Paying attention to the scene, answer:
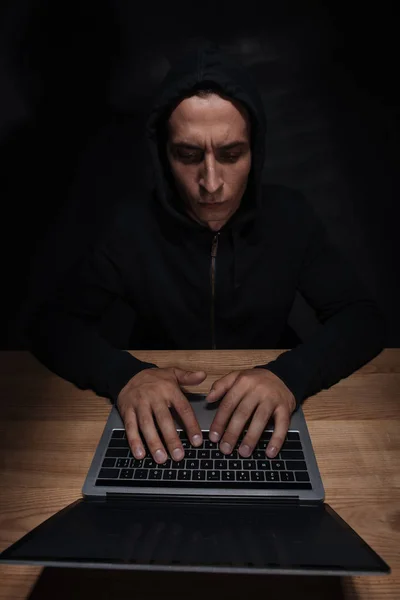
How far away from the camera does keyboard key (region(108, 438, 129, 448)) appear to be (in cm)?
72

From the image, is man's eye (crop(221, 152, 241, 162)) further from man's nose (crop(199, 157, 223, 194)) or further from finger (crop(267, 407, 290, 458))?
finger (crop(267, 407, 290, 458))

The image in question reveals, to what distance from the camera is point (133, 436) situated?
719mm

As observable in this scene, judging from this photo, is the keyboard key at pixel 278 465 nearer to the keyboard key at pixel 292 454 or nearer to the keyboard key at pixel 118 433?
the keyboard key at pixel 292 454

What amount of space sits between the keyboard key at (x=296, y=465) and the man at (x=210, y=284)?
0.03 metres

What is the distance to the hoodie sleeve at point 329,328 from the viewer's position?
2.90 ft

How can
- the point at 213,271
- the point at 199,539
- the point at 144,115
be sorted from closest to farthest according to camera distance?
the point at 199,539, the point at 213,271, the point at 144,115

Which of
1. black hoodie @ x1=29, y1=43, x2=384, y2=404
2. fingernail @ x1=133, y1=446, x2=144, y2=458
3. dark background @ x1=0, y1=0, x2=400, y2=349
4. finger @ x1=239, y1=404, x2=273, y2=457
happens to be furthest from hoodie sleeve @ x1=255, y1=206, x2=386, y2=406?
dark background @ x1=0, y1=0, x2=400, y2=349

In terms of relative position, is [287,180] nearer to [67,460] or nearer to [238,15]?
[238,15]

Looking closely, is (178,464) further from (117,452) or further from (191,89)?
(191,89)

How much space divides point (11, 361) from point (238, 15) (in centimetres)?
154

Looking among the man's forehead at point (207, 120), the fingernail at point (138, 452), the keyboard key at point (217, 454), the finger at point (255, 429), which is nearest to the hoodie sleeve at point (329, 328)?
the finger at point (255, 429)

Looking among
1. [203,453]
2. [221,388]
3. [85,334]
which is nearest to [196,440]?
[203,453]

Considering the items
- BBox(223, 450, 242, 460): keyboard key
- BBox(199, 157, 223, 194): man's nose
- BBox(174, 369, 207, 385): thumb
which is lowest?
BBox(223, 450, 242, 460): keyboard key

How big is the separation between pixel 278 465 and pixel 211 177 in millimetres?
616
